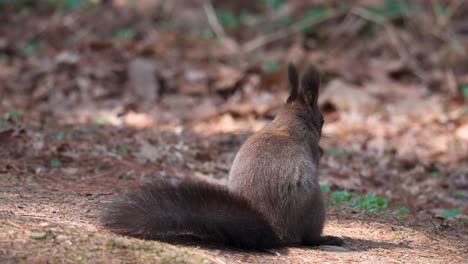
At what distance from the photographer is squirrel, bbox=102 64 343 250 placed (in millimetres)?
3838

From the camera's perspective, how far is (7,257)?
322 cm

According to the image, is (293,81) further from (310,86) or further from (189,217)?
(189,217)

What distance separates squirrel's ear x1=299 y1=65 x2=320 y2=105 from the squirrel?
14 cm

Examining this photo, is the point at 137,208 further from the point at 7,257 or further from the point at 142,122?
the point at 142,122

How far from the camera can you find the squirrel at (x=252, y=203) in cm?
384

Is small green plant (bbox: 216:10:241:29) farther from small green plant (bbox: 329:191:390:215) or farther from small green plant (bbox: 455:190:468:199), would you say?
small green plant (bbox: 329:191:390:215)

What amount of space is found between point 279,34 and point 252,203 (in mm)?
9331

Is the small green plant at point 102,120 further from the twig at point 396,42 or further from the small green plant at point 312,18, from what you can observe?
the twig at point 396,42

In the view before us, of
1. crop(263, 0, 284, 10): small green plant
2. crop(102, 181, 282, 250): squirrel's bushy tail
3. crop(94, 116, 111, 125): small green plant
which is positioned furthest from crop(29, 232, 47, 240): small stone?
crop(263, 0, 284, 10): small green plant

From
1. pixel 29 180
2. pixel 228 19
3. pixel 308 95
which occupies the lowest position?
pixel 29 180

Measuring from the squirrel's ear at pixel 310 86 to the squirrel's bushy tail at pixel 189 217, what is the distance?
130cm

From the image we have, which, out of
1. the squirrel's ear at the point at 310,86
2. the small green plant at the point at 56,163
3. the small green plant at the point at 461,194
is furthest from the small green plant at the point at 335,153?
the small green plant at the point at 56,163

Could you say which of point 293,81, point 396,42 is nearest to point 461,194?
point 293,81

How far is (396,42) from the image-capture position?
12422 millimetres
